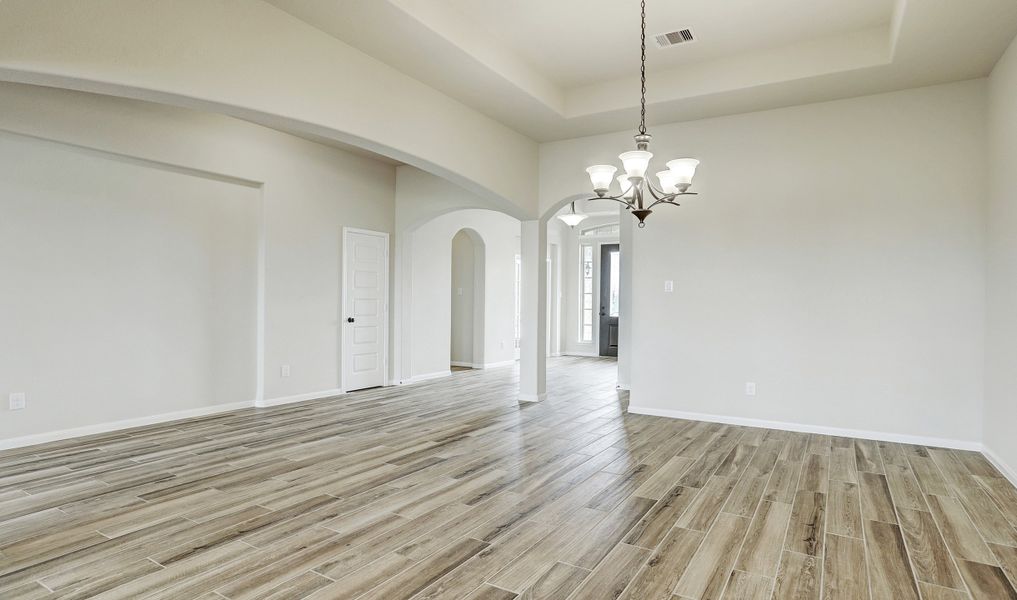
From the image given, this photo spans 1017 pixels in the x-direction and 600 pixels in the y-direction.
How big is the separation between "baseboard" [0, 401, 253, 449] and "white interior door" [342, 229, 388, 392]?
1.44m

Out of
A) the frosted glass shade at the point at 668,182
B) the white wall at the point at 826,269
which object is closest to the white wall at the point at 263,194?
the white wall at the point at 826,269

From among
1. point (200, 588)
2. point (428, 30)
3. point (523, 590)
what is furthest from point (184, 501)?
point (428, 30)

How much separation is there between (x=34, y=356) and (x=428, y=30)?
4096 millimetres

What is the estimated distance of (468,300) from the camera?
32.2ft

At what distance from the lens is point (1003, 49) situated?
393 cm

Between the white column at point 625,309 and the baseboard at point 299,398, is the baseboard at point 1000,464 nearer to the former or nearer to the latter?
the white column at point 625,309

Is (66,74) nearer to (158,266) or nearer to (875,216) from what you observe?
(158,266)

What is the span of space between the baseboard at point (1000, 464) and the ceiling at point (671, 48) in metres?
2.93

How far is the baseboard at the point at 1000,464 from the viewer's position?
11.9ft

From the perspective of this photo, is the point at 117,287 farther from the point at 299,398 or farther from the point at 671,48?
the point at 671,48

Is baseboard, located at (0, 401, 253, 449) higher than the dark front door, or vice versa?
the dark front door

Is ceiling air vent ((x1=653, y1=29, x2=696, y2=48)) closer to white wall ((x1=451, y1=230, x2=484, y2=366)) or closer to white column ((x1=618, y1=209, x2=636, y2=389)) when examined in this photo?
white column ((x1=618, y1=209, x2=636, y2=389))

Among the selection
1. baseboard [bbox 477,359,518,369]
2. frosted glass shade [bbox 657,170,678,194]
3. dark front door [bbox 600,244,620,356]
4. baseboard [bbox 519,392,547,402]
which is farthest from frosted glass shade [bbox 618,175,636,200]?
dark front door [bbox 600,244,620,356]

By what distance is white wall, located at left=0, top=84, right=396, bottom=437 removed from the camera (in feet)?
14.6
